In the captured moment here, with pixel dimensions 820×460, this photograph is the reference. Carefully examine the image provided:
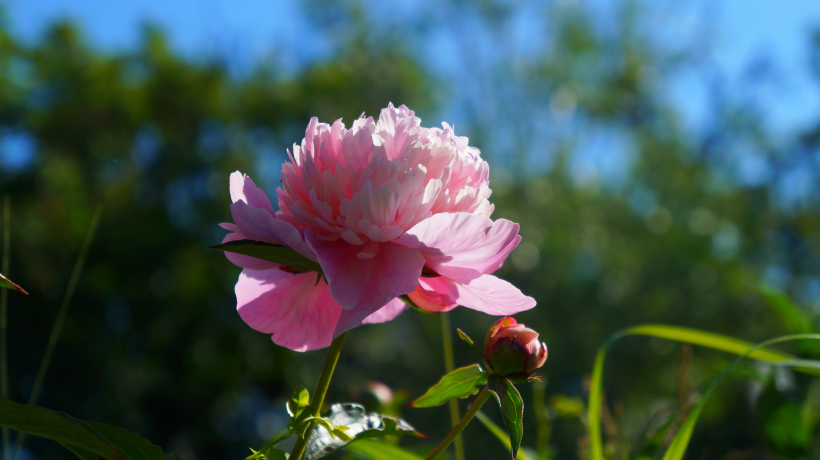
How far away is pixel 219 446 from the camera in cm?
500

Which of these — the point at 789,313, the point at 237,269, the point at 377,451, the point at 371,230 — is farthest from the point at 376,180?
the point at 237,269

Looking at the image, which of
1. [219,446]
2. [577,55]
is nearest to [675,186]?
[577,55]

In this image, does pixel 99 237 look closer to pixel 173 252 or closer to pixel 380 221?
pixel 173 252

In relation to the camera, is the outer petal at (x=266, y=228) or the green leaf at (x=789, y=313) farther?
the green leaf at (x=789, y=313)

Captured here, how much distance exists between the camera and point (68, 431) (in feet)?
0.83

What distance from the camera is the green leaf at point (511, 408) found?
0.94ft

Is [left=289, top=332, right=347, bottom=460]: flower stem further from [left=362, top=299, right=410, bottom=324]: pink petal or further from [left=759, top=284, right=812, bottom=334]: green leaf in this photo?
[left=759, top=284, right=812, bottom=334]: green leaf

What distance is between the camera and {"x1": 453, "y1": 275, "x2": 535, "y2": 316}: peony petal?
0.31 m

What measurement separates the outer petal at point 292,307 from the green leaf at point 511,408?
11 cm

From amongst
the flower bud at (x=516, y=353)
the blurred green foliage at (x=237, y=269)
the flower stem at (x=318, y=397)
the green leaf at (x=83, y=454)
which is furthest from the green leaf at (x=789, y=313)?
the blurred green foliage at (x=237, y=269)

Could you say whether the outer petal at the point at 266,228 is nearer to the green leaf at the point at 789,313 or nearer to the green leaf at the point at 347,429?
the green leaf at the point at 347,429

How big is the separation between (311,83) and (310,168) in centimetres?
571

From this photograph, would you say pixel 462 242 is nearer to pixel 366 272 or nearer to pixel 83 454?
pixel 366 272

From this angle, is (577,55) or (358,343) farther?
(577,55)
